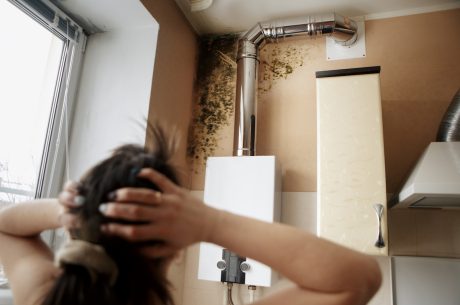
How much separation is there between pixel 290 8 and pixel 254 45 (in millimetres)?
301

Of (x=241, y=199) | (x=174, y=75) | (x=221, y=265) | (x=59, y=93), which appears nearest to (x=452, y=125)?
(x=241, y=199)

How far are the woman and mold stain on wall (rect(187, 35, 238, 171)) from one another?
167 centimetres

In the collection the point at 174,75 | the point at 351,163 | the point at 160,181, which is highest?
the point at 174,75

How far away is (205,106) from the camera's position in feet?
7.41

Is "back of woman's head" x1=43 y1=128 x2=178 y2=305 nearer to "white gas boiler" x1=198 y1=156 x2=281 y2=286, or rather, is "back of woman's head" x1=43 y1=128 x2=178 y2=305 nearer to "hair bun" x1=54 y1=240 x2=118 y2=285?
"hair bun" x1=54 y1=240 x2=118 y2=285

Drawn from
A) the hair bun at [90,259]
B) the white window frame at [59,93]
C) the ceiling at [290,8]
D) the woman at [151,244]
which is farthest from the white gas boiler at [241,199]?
the hair bun at [90,259]

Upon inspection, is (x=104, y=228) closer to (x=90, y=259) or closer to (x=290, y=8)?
(x=90, y=259)

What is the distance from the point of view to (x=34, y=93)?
158 cm

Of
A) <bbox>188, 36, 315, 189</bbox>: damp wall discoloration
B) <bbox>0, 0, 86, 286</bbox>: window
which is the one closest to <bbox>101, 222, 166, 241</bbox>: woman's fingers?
<bbox>0, 0, 86, 286</bbox>: window

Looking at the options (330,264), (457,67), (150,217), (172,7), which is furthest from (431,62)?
(150,217)

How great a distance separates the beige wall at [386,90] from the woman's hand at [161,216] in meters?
1.59

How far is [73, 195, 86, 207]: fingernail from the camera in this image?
1.47 feet

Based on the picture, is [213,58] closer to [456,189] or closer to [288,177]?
[288,177]

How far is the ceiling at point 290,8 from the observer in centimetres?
197
